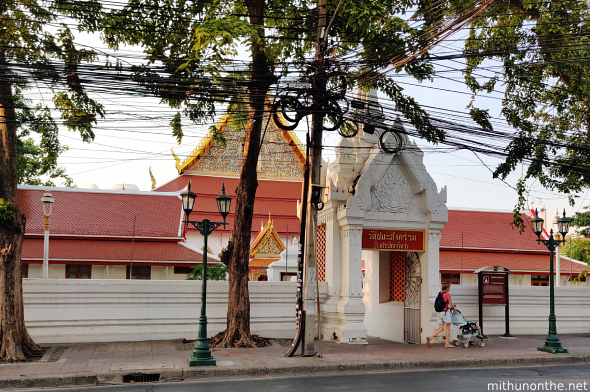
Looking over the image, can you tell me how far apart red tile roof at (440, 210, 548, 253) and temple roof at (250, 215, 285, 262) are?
7158 mm

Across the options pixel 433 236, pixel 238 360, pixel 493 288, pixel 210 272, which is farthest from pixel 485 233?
pixel 238 360

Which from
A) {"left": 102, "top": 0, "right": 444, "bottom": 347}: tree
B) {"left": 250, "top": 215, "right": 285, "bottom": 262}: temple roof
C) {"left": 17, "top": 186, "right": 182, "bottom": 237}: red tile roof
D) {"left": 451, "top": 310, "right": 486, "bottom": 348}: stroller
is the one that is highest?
{"left": 102, "top": 0, "right": 444, "bottom": 347}: tree

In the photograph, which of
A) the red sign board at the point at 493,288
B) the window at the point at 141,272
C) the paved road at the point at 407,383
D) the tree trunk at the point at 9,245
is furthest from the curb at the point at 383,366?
the window at the point at 141,272

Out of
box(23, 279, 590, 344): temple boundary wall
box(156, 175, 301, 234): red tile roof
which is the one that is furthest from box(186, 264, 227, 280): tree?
box(156, 175, 301, 234): red tile roof

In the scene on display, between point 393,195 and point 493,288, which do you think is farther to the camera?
point 493,288

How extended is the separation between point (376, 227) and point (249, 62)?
17.4 ft

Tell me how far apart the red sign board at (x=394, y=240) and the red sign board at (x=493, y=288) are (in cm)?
249

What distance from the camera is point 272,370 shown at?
1055 cm

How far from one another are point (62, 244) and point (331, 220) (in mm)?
11123

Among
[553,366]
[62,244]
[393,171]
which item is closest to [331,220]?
[393,171]

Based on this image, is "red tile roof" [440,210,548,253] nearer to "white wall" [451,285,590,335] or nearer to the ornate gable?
"white wall" [451,285,590,335]

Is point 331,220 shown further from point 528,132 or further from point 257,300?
point 528,132

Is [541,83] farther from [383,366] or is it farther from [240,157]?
[240,157]

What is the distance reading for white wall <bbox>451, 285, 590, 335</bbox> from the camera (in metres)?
16.3
